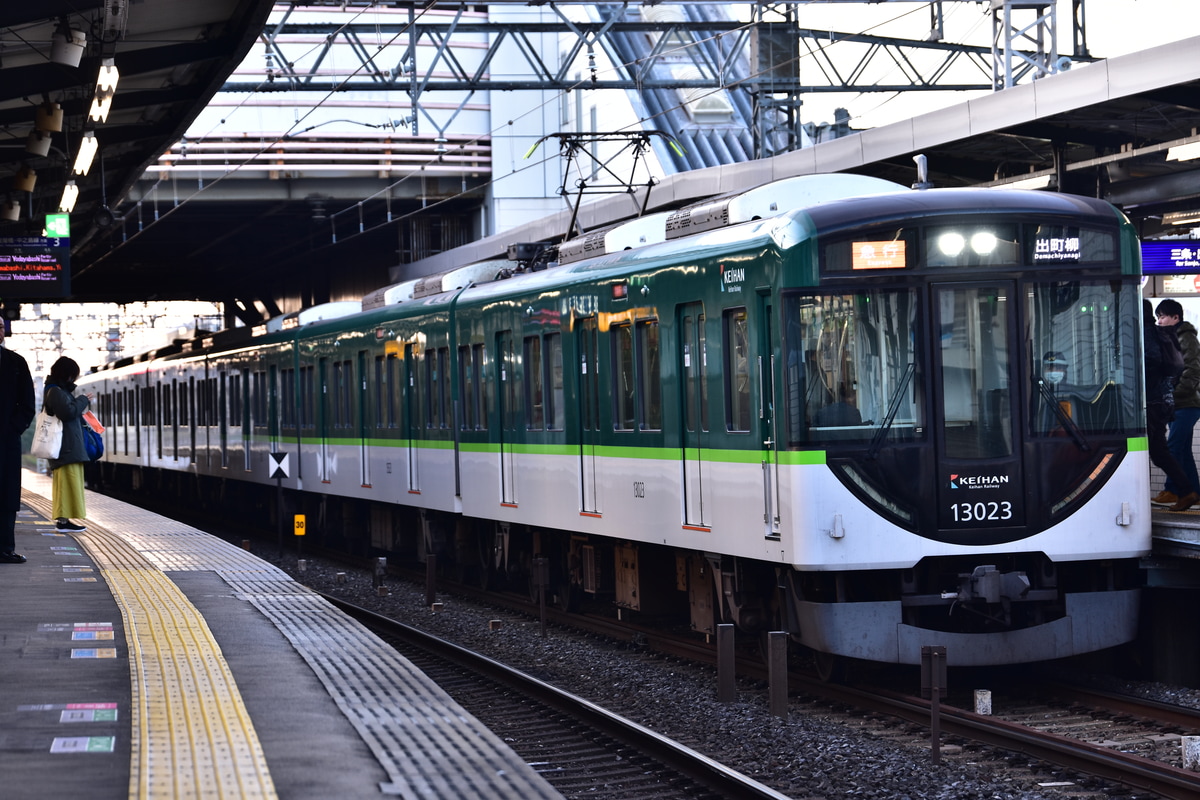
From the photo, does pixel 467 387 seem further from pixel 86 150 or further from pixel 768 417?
pixel 768 417

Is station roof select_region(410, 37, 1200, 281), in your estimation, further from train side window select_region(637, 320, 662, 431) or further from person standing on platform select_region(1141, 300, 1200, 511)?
train side window select_region(637, 320, 662, 431)

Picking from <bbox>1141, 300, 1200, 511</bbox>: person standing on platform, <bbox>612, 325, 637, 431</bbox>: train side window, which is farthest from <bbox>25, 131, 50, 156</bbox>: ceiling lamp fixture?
<bbox>1141, 300, 1200, 511</bbox>: person standing on platform

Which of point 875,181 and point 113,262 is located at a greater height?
point 113,262

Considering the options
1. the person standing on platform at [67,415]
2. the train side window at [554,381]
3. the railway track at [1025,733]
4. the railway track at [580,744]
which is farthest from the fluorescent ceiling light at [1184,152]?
the person standing on platform at [67,415]

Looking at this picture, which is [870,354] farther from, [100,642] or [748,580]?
[100,642]

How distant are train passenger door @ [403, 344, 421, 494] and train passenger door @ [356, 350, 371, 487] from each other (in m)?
1.85

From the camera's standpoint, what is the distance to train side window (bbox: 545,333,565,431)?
14180 mm

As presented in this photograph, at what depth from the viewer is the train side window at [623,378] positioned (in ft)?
41.5

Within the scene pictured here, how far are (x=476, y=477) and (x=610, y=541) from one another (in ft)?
9.90

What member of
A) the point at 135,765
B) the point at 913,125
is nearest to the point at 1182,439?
the point at 913,125

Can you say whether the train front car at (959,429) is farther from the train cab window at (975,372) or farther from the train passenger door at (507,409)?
the train passenger door at (507,409)

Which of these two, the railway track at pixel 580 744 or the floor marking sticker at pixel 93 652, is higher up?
the floor marking sticker at pixel 93 652

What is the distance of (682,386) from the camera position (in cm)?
1170

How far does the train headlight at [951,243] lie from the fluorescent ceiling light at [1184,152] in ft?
12.1
